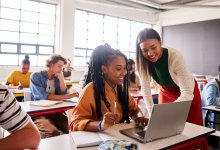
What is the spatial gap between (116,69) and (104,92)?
0.18 meters

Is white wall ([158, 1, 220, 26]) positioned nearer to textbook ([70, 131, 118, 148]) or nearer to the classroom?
the classroom

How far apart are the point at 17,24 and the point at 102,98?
543 centimetres

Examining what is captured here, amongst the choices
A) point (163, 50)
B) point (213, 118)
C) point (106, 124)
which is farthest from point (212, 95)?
point (106, 124)

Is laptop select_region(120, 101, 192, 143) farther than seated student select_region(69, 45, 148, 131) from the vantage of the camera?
No

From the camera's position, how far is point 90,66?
5.45ft

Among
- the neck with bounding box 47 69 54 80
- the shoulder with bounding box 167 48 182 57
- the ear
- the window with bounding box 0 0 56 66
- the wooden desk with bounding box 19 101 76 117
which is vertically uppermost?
the window with bounding box 0 0 56 66

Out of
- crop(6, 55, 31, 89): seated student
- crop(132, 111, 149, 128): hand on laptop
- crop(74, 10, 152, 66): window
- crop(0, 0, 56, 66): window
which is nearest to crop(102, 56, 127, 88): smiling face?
crop(132, 111, 149, 128): hand on laptop

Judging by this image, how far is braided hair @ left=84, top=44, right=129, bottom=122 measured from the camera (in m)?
1.56

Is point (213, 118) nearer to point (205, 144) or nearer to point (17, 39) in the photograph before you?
point (205, 144)

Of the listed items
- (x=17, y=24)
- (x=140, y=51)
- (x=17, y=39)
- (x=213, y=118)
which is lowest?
(x=213, y=118)

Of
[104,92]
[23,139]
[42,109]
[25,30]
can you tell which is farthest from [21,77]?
[23,139]

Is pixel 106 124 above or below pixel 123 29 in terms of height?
below

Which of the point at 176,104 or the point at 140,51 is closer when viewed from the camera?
the point at 176,104

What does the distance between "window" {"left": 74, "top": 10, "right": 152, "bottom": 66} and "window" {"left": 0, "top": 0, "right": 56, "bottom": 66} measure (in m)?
0.89
